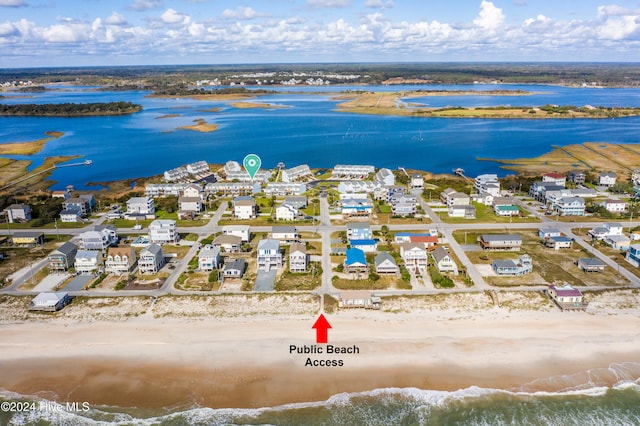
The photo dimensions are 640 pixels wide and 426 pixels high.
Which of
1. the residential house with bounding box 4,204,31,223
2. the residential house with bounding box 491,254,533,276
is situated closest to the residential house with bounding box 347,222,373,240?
the residential house with bounding box 491,254,533,276

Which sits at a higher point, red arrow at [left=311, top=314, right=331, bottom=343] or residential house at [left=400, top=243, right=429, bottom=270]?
residential house at [left=400, top=243, right=429, bottom=270]

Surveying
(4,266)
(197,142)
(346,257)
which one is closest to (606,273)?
(346,257)

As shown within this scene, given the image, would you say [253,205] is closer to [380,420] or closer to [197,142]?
[380,420]

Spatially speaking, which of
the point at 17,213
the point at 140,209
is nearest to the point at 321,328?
the point at 140,209

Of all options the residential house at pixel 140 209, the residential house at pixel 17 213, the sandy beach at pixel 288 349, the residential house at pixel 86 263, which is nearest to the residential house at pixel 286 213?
the residential house at pixel 140 209

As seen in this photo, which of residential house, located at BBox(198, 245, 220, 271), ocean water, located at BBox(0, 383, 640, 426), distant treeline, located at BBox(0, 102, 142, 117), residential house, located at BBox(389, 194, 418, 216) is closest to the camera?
ocean water, located at BBox(0, 383, 640, 426)

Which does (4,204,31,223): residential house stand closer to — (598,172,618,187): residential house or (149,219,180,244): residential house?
(149,219,180,244): residential house

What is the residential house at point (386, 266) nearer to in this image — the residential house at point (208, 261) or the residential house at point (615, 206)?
the residential house at point (208, 261)
